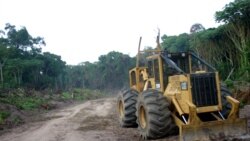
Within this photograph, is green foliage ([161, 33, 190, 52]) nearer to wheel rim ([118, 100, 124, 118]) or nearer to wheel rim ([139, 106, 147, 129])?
wheel rim ([118, 100, 124, 118])

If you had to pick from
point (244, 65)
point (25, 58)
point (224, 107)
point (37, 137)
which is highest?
point (25, 58)

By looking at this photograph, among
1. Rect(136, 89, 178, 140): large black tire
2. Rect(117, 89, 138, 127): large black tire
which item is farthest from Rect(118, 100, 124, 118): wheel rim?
Rect(136, 89, 178, 140): large black tire

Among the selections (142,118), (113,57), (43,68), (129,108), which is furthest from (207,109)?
(113,57)

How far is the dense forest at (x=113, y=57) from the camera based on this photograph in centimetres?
3250

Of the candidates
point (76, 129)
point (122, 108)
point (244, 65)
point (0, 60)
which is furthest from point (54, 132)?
point (0, 60)

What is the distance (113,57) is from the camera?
8525cm

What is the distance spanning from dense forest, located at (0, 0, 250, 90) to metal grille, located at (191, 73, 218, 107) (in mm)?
13401

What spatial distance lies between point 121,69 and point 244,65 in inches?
2117

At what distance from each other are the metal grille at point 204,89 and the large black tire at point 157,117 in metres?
0.92

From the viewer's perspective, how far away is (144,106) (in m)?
10.3

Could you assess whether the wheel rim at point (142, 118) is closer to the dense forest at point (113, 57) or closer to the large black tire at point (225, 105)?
the large black tire at point (225, 105)

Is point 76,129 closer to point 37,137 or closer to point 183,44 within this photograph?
point 37,137

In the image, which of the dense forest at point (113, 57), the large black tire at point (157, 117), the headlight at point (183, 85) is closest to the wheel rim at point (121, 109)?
the large black tire at point (157, 117)

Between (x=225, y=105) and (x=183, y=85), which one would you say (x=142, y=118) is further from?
(x=225, y=105)
